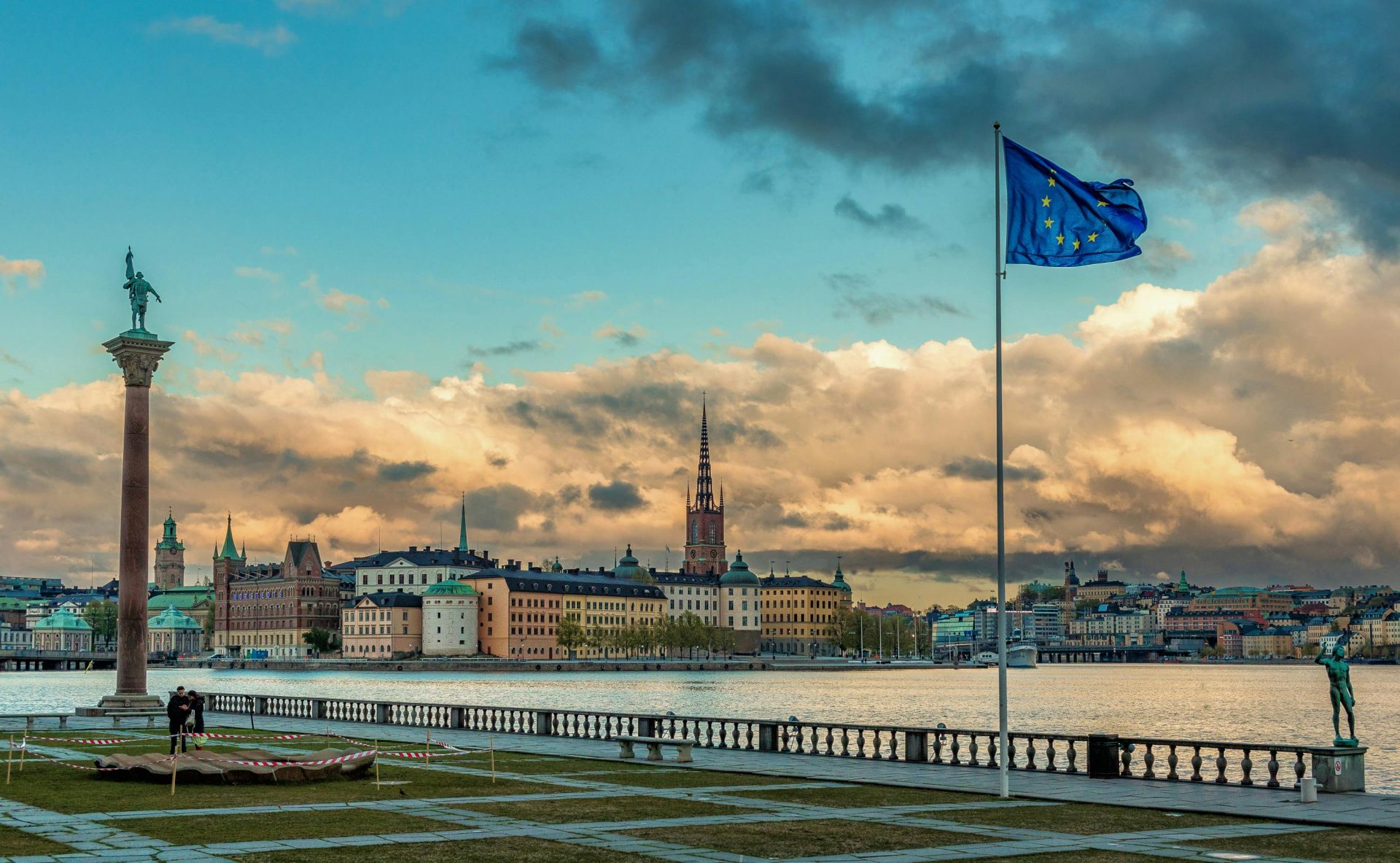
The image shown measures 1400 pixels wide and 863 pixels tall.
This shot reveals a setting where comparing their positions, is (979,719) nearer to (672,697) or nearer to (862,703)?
(862,703)

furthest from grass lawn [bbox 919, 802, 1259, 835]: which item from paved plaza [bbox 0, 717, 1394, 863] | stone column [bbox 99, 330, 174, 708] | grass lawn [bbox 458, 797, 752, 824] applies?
stone column [bbox 99, 330, 174, 708]

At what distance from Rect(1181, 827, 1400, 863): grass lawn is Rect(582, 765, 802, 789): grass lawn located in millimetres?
10834

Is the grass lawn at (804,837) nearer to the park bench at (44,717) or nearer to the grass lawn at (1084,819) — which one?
the grass lawn at (1084,819)

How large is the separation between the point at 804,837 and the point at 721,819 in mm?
2425

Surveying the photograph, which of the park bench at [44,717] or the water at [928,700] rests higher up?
the park bench at [44,717]

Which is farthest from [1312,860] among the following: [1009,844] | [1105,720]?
[1105,720]

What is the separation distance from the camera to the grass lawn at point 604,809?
2383 centimetres

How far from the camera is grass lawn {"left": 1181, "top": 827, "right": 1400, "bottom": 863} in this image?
19609 mm

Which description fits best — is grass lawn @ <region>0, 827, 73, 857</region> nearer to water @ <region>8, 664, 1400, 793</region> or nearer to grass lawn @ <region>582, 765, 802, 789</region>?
grass lawn @ <region>582, 765, 802, 789</region>

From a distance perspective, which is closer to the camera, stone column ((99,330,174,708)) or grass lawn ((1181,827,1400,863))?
grass lawn ((1181,827,1400,863))

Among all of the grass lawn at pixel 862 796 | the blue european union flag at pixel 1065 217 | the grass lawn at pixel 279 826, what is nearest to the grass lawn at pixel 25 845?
the grass lawn at pixel 279 826

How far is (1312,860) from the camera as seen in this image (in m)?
19.1

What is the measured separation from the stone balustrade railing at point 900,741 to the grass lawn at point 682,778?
472 centimetres

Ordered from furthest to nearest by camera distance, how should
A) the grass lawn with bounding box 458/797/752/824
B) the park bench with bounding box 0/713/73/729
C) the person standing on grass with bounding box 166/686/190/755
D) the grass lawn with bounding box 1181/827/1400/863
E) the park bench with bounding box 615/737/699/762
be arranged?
the park bench with bounding box 0/713/73/729 < the person standing on grass with bounding box 166/686/190/755 < the park bench with bounding box 615/737/699/762 < the grass lawn with bounding box 458/797/752/824 < the grass lawn with bounding box 1181/827/1400/863
